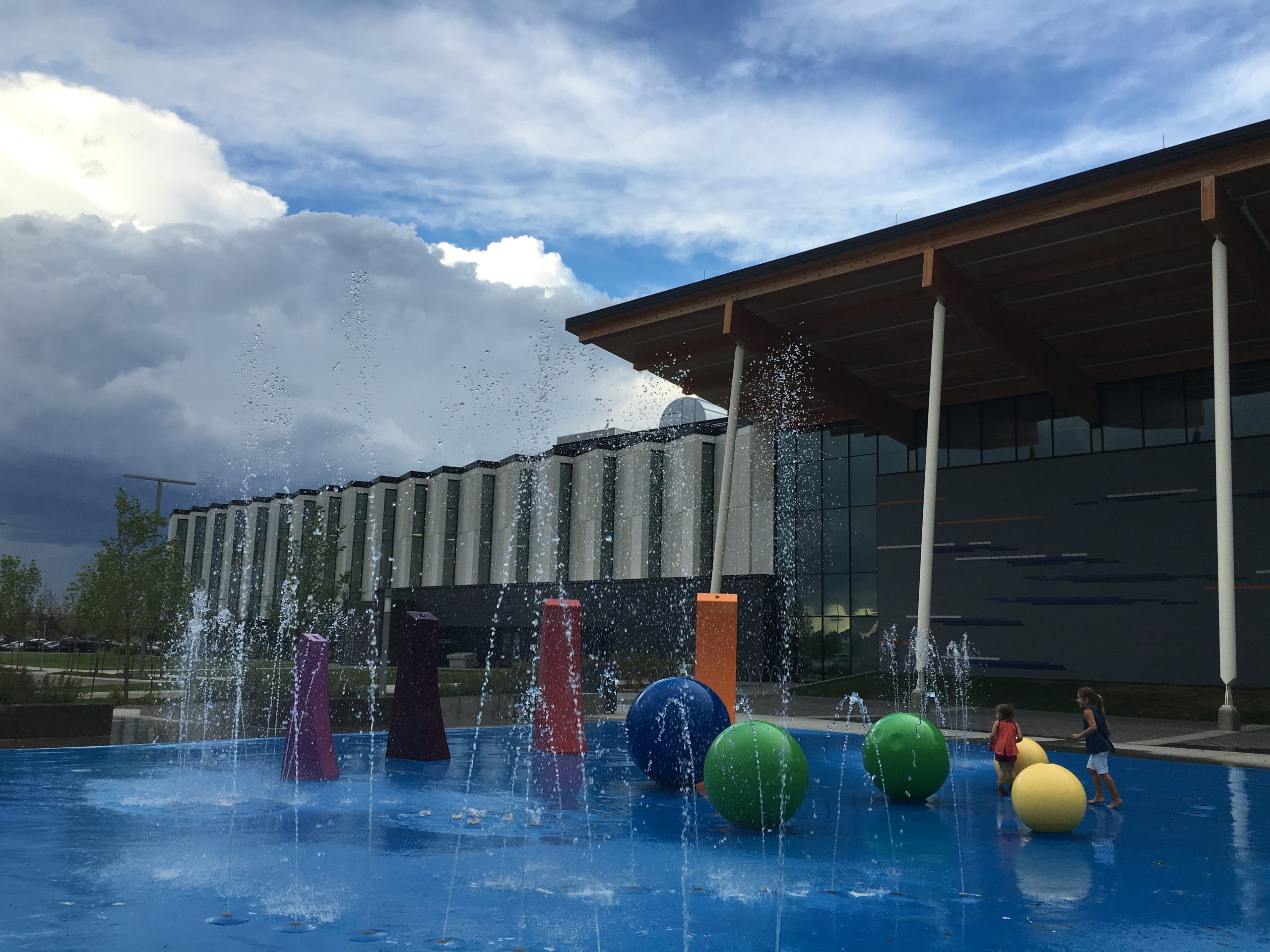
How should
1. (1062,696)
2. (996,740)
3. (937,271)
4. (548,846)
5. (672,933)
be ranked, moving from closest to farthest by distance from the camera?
(672,933), (548,846), (996,740), (937,271), (1062,696)

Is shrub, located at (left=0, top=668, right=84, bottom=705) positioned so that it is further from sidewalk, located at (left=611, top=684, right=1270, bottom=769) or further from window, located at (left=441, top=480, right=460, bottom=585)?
window, located at (left=441, top=480, right=460, bottom=585)

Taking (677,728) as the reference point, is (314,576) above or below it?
above

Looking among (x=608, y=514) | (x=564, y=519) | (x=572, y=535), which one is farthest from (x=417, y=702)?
(x=564, y=519)

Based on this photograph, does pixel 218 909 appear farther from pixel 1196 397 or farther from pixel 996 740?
pixel 1196 397

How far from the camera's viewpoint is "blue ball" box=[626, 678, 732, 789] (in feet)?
39.9

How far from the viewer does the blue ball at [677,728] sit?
479 inches

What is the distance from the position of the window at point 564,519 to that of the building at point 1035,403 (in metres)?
14.2

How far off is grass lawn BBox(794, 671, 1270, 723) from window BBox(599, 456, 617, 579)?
49.7 ft

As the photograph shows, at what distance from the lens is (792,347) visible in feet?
103

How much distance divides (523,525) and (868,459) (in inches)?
851

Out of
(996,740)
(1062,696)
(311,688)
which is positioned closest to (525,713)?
(311,688)

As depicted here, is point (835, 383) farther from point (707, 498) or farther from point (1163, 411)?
point (707, 498)

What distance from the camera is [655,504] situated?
45.0 metres

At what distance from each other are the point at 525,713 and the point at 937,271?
14998mm
